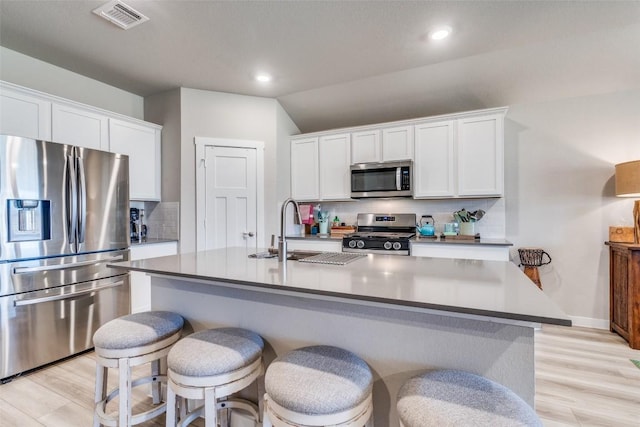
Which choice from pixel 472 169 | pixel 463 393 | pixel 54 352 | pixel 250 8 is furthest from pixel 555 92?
pixel 54 352

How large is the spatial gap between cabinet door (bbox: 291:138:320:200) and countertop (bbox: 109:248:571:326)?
7.92 ft

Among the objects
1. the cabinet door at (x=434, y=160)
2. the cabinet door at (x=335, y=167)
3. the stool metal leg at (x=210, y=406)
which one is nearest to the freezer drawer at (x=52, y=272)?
the stool metal leg at (x=210, y=406)

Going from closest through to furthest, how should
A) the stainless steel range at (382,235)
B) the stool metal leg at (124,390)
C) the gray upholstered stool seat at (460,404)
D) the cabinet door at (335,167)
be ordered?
the gray upholstered stool seat at (460,404)
the stool metal leg at (124,390)
the stainless steel range at (382,235)
the cabinet door at (335,167)

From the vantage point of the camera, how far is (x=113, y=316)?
288cm

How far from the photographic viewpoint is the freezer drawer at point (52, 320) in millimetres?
2236

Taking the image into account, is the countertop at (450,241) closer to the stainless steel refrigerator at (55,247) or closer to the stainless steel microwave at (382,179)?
the stainless steel microwave at (382,179)

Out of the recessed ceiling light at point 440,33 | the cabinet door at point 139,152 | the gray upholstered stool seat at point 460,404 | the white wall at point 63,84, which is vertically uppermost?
the recessed ceiling light at point 440,33

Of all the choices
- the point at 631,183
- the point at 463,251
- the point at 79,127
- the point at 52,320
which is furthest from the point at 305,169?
the point at 631,183

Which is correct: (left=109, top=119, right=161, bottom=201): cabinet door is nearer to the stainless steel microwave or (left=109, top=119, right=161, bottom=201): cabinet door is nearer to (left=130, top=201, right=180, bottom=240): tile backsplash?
(left=130, top=201, right=180, bottom=240): tile backsplash

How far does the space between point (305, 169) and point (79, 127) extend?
99.7 inches

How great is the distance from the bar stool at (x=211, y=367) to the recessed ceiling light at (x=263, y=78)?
2.83 m

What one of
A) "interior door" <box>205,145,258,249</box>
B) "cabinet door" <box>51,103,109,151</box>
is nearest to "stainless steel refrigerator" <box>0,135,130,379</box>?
"cabinet door" <box>51,103,109,151</box>

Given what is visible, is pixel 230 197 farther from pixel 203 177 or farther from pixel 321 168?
pixel 321 168

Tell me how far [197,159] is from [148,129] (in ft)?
2.23
